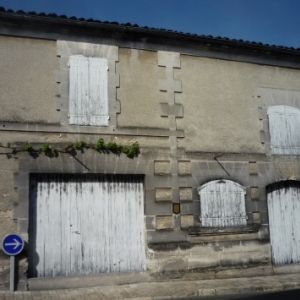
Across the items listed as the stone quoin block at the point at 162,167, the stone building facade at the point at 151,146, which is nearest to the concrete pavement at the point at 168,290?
the stone building facade at the point at 151,146

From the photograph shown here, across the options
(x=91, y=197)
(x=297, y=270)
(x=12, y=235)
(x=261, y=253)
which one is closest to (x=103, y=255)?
(x=91, y=197)

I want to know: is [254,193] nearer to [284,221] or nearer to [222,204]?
[222,204]

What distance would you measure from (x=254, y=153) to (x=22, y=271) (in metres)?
5.61

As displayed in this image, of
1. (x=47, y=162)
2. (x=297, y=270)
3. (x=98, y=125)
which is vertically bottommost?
(x=297, y=270)

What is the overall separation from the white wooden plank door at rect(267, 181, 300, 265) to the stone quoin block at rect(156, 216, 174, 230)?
101 inches

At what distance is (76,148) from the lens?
8.37 metres

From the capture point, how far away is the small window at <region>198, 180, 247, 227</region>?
29.9 ft

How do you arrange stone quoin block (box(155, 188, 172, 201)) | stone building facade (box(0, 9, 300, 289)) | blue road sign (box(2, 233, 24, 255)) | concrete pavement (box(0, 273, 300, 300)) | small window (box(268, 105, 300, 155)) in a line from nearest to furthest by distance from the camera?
concrete pavement (box(0, 273, 300, 300)) → blue road sign (box(2, 233, 24, 255)) → stone building facade (box(0, 9, 300, 289)) → stone quoin block (box(155, 188, 172, 201)) → small window (box(268, 105, 300, 155))

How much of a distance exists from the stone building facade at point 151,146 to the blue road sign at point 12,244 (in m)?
0.26

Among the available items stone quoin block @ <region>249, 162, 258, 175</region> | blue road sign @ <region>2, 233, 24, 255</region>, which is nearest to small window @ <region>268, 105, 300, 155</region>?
stone quoin block @ <region>249, 162, 258, 175</region>

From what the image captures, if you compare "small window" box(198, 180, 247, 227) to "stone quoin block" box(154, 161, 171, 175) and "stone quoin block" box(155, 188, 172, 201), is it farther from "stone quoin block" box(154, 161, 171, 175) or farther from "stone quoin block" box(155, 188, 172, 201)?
"stone quoin block" box(154, 161, 171, 175)

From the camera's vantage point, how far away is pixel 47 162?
8.17m

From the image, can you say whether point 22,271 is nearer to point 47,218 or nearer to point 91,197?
point 47,218

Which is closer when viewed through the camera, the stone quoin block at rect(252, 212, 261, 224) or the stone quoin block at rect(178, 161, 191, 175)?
the stone quoin block at rect(178, 161, 191, 175)
